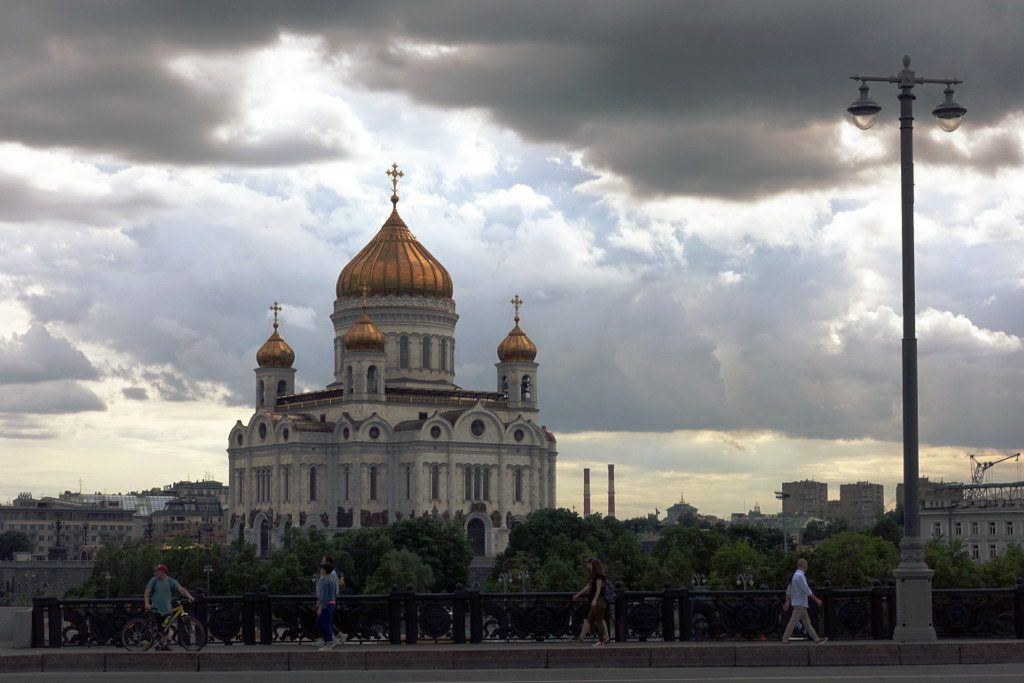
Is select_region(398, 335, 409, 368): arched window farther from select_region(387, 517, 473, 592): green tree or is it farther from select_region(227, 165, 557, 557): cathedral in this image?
select_region(387, 517, 473, 592): green tree

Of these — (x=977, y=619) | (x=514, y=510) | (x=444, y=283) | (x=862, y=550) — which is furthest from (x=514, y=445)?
(x=977, y=619)

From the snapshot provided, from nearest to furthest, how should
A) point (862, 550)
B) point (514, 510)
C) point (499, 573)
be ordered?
point (862, 550) < point (499, 573) < point (514, 510)

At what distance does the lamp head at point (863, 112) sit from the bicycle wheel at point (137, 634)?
1320cm

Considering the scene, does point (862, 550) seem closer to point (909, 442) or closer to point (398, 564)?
point (398, 564)

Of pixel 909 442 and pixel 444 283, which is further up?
pixel 444 283

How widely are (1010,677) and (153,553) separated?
85.0 meters

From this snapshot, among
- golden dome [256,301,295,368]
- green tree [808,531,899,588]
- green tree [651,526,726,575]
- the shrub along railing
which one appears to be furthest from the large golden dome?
the shrub along railing

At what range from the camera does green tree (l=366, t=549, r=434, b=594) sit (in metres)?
87.9

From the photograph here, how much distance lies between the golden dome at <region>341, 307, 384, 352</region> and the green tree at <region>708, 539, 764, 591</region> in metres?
29.5

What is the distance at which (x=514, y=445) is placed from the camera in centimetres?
11938

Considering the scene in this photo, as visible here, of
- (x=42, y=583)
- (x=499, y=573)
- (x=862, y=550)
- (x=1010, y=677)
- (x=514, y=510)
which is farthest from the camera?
(x=42, y=583)

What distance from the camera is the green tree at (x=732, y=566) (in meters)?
86.0

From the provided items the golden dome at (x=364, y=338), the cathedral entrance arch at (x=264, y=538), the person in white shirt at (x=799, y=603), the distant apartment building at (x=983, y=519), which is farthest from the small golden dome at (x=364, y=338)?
the person in white shirt at (x=799, y=603)

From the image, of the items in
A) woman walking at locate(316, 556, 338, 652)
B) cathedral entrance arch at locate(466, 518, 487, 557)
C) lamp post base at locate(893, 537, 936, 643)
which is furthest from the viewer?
cathedral entrance arch at locate(466, 518, 487, 557)
